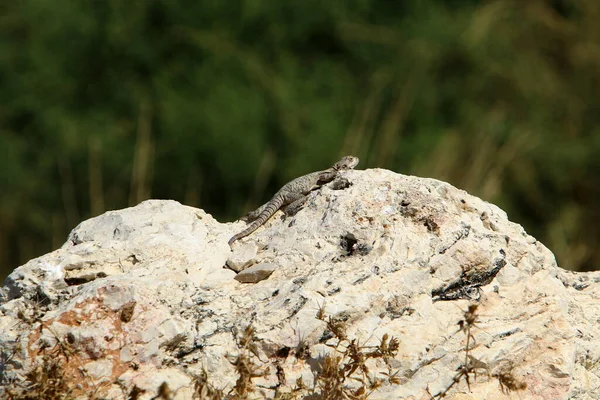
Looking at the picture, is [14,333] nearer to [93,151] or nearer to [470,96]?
[93,151]

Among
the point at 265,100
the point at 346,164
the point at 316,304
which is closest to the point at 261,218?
the point at 316,304

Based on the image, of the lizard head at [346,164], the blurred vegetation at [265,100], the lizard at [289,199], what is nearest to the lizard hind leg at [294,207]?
the lizard at [289,199]

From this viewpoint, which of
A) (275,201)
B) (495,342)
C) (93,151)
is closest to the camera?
(495,342)

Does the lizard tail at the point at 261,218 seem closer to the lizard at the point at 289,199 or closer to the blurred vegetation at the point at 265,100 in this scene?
the lizard at the point at 289,199

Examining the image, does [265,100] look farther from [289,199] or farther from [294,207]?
[294,207]

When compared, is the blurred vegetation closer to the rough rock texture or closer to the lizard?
the lizard

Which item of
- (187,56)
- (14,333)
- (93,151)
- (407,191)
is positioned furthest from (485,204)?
(187,56)
